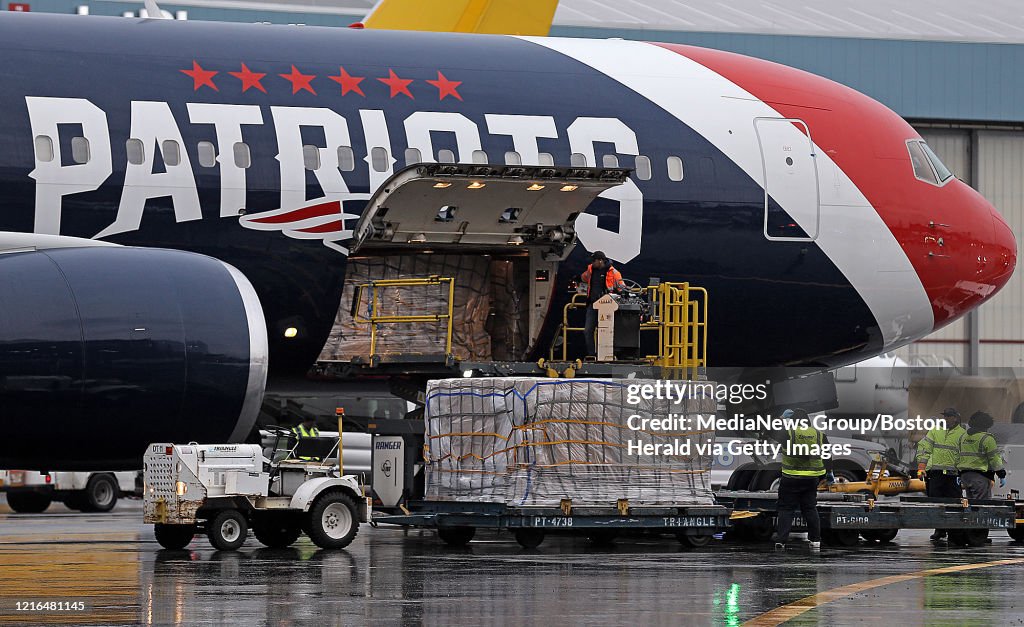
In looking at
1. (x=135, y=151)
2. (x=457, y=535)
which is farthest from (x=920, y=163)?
(x=135, y=151)

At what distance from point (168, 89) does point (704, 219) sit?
6.74 m

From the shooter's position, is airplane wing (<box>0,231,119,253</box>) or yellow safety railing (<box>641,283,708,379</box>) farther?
yellow safety railing (<box>641,283,708,379</box>)

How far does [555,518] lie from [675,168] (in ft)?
17.2

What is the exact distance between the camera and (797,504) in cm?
1861

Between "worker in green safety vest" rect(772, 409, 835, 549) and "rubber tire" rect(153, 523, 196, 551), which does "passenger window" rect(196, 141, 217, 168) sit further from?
"worker in green safety vest" rect(772, 409, 835, 549)

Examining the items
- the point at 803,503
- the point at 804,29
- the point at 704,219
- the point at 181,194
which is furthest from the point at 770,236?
the point at 804,29

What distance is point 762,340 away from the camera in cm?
2106

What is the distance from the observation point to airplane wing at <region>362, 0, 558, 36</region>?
3117 cm

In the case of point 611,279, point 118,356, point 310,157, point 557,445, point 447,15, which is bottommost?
point 557,445

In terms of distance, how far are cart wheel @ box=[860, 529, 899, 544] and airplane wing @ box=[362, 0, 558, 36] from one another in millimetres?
14267

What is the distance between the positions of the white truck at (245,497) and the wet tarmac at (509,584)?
0.32 meters

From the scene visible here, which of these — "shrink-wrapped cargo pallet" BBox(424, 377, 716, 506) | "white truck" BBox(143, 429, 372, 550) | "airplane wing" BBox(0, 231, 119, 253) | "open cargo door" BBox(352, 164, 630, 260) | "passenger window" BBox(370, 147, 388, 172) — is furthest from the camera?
"passenger window" BBox(370, 147, 388, 172)

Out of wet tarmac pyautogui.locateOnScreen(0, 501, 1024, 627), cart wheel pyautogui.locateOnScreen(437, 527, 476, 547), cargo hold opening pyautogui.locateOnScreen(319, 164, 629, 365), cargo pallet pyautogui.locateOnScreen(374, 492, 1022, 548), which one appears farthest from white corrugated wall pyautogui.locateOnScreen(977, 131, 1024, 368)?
cart wheel pyautogui.locateOnScreen(437, 527, 476, 547)

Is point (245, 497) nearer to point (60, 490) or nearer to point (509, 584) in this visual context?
point (509, 584)
